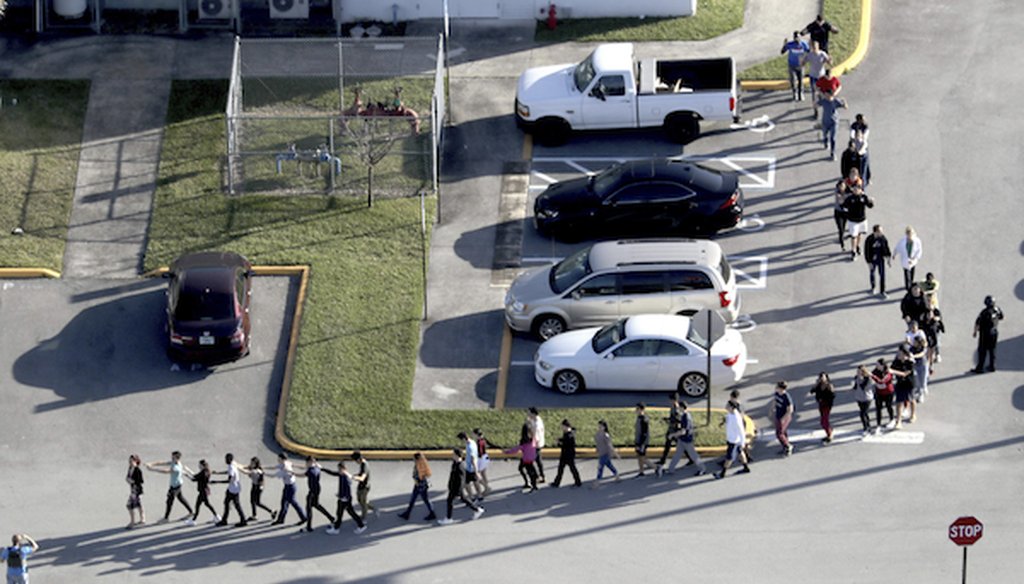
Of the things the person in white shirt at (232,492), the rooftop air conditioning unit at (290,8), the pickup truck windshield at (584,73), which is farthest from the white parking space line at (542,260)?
the rooftop air conditioning unit at (290,8)

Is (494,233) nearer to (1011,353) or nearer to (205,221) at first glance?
(205,221)

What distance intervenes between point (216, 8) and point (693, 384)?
16.4 meters

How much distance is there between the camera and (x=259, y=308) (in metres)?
42.2

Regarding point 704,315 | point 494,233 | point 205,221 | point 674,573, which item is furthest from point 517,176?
point 674,573

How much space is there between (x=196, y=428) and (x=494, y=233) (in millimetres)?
7604

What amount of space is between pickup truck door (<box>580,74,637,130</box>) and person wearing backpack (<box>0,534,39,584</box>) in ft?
52.0

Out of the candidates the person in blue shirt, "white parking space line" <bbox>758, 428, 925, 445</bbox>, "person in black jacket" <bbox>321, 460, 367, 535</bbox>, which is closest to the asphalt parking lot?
"person in black jacket" <bbox>321, 460, 367, 535</bbox>

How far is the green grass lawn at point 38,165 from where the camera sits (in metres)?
44.0

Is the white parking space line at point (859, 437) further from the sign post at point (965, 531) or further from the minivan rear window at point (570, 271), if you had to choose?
the sign post at point (965, 531)

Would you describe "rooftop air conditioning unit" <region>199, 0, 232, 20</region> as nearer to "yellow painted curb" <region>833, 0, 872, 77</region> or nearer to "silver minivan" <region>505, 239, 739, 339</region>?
"silver minivan" <region>505, 239, 739, 339</region>

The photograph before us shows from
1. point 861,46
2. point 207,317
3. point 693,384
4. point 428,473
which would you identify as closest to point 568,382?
point 693,384

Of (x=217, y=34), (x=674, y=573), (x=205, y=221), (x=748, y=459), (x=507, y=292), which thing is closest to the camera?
(x=674, y=573)

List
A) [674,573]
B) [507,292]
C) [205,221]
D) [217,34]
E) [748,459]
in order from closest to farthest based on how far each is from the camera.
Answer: [674,573] < [748,459] < [507,292] < [205,221] < [217,34]

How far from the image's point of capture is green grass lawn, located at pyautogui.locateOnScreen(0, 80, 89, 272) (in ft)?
144
